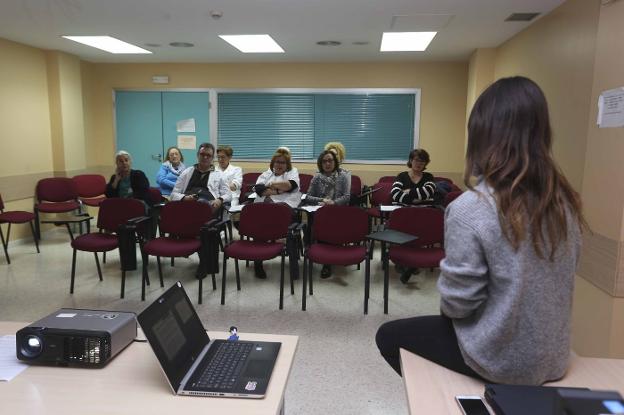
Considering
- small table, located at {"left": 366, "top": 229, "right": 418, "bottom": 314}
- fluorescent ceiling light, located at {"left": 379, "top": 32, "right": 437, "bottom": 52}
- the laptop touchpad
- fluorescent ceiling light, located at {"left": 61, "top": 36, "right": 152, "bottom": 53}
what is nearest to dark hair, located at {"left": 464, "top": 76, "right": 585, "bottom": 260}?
the laptop touchpad

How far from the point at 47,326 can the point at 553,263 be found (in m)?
1.58

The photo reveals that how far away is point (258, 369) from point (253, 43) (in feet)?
17.1

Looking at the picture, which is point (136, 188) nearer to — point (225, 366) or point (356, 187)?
point (356, 187)

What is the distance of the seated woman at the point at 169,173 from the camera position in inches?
242

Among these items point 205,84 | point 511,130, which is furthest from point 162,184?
point 511,130

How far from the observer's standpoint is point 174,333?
4.67 ft

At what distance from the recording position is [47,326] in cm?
145

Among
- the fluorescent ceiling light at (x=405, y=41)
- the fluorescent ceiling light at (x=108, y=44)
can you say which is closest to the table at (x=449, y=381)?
the fluorescent ceiling light at (x=405, y=41)

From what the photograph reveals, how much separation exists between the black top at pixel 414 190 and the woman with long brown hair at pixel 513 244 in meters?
3.48

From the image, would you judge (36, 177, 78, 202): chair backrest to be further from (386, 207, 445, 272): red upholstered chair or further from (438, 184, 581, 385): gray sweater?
(438, 184, 581, 385): gray sweater

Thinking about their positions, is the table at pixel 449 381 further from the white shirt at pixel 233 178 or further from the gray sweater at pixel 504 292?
the white shirt at pixel 233 178

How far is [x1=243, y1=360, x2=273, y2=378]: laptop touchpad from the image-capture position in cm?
137

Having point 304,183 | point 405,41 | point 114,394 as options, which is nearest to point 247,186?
point 304,183

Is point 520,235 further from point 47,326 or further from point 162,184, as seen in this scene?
point 162,184
